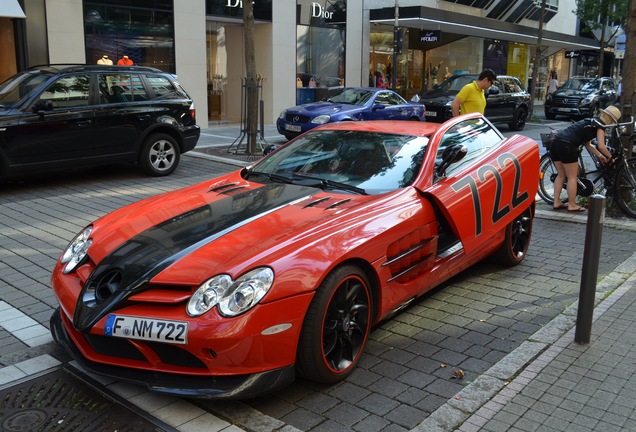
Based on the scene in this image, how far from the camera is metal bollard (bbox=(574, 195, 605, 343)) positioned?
4156 mm

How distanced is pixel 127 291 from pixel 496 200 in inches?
129

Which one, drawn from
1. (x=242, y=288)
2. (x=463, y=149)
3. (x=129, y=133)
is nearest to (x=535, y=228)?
(x=463, y=149)

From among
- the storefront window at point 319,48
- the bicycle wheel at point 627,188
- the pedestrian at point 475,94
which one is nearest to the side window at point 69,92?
the pedestrian at point 475,94

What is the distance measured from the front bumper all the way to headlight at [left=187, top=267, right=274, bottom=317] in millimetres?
358

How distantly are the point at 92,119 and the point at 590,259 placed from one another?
7838 mm

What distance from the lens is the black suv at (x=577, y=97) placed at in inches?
997

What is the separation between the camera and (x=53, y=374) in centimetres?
389

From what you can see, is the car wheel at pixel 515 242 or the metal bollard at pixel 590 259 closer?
the metal bollard at pixel 590 259

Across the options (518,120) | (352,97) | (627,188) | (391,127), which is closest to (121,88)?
(391,127)

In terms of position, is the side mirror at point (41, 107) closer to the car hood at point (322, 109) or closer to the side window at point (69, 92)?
the side window at point (69, 92)

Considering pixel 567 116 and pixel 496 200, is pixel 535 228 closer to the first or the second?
pixel 496 200

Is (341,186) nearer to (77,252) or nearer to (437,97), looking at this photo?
(77,252)

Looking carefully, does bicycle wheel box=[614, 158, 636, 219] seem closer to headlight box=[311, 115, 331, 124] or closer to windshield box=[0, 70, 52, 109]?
headlight box=[311, 115, 331, 124]

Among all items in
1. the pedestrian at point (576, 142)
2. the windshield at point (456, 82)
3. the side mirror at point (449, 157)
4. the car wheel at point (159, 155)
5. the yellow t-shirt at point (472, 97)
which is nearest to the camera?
the side mirror at point (449, 157)
